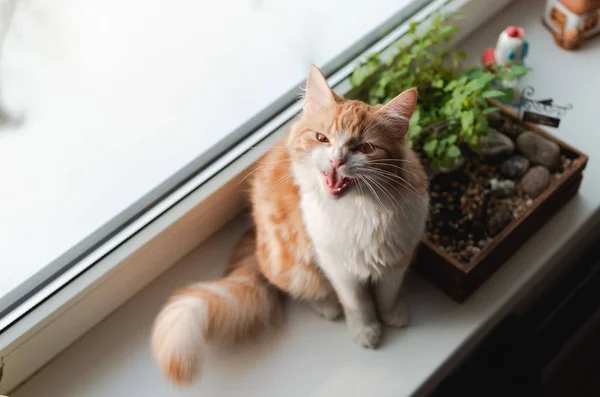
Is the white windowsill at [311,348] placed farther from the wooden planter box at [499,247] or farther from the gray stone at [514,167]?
the gray stone at [514,167]

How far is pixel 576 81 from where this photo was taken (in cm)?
155

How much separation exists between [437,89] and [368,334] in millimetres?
577

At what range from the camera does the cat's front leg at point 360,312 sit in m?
1.19

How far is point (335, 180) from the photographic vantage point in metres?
0.95

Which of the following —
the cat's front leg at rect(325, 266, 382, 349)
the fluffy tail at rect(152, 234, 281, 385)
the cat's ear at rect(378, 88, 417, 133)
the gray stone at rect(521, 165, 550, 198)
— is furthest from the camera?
the gray stone at rect(521, 165, 550, 198)

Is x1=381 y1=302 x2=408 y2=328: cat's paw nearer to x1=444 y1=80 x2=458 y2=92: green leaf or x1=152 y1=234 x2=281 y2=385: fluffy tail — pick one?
x1=152 y1=234 x2=281 y2=385: fluffy tail

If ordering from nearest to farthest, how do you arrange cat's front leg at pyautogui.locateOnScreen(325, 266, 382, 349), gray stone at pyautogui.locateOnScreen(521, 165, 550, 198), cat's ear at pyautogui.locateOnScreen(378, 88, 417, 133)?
cat's ear at pyautogui.locateOnScreen(378, 88, 417, 133)
cat's front leg at pyautogui.locateOnScreen(325, 266, 382, 349)
gray stone at pyautogui.locateOnScreen(521, 165, 550, 198)

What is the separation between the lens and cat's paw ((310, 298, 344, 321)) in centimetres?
129

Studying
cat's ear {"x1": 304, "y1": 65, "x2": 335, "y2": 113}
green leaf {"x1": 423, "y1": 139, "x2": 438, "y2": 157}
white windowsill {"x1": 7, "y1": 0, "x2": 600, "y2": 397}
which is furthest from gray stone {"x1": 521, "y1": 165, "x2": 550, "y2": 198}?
cat's ear {"x1": 304, "y1": 65, "x2": 335, "y2": 113}

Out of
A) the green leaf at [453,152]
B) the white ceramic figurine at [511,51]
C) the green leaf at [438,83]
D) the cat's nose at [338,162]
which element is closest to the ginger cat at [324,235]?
the cat's nose at [338,162]

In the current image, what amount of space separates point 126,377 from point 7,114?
1.90ft

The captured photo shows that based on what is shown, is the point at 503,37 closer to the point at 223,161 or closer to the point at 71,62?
the point at 223,161

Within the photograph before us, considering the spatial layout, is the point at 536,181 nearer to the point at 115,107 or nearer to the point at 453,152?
the point at 453,152

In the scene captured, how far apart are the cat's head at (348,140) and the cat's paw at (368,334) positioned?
39 cm
